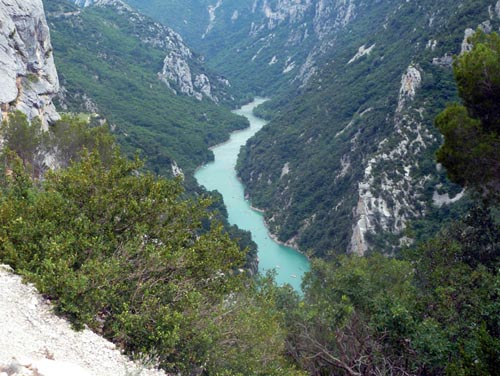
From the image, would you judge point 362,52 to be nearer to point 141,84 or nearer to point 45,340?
point 141,84

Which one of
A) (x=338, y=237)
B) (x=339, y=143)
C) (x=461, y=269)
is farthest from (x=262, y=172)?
(x=461, y=269)

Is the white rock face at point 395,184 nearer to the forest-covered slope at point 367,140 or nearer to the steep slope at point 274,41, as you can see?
the forest-covered slope at point 367,140

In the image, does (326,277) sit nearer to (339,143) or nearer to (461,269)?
(461,269)

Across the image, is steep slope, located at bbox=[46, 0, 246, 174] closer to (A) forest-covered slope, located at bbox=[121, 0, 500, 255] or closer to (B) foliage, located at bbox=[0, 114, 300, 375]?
(A) forest-covered slope, located at bbox=[121, 0, 500, 255]

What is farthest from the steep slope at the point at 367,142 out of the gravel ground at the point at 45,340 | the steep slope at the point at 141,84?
the gravel ground at the point at 45,340

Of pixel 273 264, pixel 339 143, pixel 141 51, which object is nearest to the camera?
pixel 273 264

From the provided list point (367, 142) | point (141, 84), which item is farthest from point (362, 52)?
point (141, 84)
